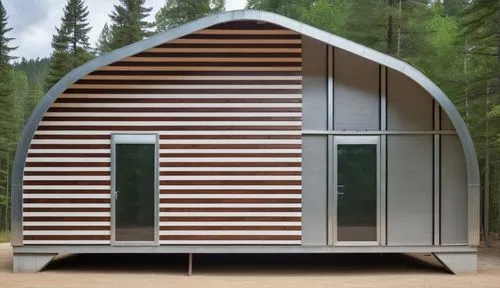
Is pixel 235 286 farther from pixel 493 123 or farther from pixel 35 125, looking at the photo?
pixel 493 123

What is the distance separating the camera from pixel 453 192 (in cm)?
1028

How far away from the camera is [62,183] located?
10.0 metres

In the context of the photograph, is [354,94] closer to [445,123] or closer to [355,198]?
[445,123]

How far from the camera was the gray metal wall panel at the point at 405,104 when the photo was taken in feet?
34.0

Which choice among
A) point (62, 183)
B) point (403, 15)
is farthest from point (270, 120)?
point (403, 15)

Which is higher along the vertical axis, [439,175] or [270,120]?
[270,120]

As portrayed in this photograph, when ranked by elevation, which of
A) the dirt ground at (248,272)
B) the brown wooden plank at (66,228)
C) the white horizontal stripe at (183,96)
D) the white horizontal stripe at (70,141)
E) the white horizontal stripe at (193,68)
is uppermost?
the white horizontal stripe at (193,68)

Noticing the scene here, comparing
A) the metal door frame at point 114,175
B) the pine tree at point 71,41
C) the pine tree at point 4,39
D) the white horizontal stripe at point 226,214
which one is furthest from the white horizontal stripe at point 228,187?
the pine tree at point 4,39

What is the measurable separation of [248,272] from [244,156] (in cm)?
216

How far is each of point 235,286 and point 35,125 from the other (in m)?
4.29

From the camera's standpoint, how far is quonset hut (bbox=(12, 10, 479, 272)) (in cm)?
1002

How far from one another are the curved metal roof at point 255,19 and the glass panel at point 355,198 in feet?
5.10

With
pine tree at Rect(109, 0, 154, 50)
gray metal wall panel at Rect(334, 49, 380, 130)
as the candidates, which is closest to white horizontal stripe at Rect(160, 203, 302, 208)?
gray metal wall panel at Rect(334, 49, 380, 130)

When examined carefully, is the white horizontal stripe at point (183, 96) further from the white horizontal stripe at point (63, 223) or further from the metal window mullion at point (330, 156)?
the white horizontal stripe at point (63, 223)
